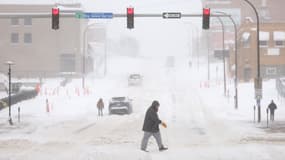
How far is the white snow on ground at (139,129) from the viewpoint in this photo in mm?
20969

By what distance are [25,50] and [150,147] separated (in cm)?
7366

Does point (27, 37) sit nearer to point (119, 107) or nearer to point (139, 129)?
point (119, 107)

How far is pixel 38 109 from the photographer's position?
153 ft

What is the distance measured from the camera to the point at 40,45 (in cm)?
9350

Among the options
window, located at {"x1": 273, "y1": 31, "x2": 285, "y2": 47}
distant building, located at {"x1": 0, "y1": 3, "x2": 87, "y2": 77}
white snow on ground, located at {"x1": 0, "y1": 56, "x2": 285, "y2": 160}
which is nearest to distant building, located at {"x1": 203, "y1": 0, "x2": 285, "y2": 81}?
window, located at {"x1": 273, "y1": 31, "x2": 285, "y2": 47}

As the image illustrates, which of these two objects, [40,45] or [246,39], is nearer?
[246,39]

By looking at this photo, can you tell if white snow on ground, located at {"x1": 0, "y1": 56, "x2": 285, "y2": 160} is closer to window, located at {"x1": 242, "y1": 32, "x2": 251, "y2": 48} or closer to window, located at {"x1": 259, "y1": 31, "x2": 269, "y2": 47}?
window, located at {"x1": 259, "y1": 31, "x2": 269, "y2": 47}

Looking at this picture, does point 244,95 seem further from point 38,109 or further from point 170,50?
point 170,50

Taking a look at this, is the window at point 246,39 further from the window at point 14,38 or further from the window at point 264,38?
the window at point 14,38

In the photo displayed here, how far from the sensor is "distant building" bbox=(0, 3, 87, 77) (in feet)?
306

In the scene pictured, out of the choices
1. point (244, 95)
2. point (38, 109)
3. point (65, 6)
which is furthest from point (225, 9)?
point (38, 109)

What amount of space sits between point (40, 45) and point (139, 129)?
64.5m

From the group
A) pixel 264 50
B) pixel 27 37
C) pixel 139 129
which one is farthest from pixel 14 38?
→ pixel 139 129

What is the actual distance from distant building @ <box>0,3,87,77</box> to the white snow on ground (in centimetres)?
2965
